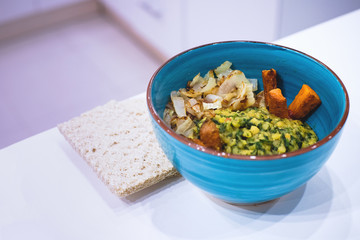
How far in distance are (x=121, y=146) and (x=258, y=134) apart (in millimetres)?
326

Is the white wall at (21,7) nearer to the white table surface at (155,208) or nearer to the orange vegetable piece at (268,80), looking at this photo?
the white table surface at (155,208)

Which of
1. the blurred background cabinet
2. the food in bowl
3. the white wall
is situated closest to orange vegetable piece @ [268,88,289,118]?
the food in bowl

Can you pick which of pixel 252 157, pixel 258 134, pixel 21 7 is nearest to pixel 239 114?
pixel 258 134

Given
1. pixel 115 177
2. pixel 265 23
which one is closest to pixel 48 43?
pixel 265 23

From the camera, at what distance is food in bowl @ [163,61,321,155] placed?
66 centimetres

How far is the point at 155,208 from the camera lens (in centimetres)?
74

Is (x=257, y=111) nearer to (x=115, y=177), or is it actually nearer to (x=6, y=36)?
(x=115, y=177)

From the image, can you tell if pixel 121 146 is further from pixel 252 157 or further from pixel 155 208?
pixel 252 157

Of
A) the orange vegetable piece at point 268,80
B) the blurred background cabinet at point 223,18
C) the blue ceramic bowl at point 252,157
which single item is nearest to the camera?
the blue ceramic bowl at point 252,157

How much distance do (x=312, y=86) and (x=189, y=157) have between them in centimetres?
33

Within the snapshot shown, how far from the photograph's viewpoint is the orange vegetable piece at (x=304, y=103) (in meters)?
0.73

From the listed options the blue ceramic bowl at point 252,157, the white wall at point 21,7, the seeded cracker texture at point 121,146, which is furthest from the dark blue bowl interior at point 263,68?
the white wall at point 21,7

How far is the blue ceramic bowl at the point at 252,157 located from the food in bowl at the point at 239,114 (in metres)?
0.02

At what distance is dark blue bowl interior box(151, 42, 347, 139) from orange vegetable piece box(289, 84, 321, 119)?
2 centimetres
